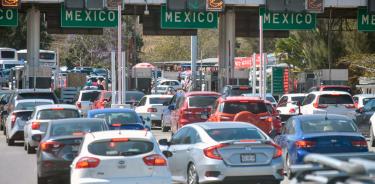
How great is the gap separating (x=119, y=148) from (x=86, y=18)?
29562 millimetres

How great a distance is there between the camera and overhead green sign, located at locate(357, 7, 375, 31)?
148 ft

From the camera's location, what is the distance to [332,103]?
3059cm

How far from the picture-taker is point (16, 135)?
2883 cm

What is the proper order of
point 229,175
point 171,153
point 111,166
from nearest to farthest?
1. point 111,166
2. point 229,175
3. point 171,153

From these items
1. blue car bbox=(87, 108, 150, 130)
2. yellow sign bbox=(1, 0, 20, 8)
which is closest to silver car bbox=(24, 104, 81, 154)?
blue car bbox=(87, 108, 150, 130)

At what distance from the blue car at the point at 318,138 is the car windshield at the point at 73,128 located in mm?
4070

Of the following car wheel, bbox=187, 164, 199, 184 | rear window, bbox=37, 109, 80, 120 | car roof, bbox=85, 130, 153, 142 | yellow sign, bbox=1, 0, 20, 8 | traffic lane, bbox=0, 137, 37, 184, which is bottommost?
traffic lane, bbox=0, 137, 37, 184

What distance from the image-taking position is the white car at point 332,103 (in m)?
30.1

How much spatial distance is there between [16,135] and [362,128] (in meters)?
12.0

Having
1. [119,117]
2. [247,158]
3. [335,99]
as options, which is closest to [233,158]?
[247,158]

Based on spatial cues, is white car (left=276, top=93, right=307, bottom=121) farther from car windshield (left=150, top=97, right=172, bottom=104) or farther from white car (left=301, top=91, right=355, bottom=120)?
car windshield (left=150, top=97, right=172, bottom=104)

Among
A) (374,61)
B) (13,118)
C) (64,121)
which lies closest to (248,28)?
(374,61)

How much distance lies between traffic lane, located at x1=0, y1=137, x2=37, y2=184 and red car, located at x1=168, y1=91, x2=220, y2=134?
548cm

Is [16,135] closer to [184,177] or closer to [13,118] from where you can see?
[13,118]
